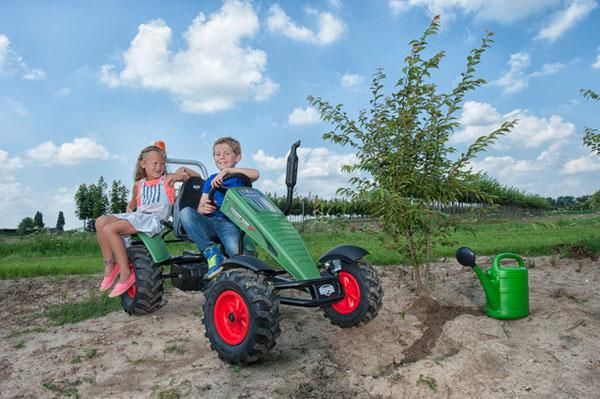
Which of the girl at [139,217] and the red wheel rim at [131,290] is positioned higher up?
the girl at [139,217]

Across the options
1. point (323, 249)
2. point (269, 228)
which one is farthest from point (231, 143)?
point (323, 249)

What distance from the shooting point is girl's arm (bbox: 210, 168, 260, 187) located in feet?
14.5

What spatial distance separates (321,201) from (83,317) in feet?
10.7

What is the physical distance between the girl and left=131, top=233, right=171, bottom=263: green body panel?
6cm

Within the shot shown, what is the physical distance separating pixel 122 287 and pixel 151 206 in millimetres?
925

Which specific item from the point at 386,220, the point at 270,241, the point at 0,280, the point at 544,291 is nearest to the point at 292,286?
the point at 270,241

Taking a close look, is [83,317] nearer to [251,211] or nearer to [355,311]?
[251,211]

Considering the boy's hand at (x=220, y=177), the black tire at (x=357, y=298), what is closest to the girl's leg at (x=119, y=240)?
the boy's hand at (x=220, y=177)

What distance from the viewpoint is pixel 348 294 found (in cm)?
437

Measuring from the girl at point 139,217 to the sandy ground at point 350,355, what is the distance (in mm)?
553

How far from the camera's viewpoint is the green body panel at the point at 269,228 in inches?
156

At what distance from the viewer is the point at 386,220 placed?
199 inches

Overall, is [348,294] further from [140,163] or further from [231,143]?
[140,163]

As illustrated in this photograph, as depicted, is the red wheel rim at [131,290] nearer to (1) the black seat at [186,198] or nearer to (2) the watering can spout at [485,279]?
(1) the black seat at [186,198]
